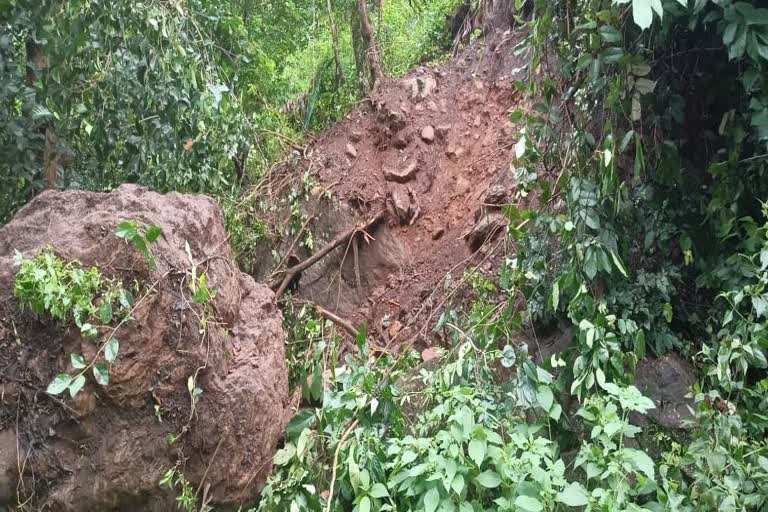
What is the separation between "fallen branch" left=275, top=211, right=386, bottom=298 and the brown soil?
71 mm

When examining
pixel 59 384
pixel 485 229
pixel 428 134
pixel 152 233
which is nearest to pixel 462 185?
pixel 428 134

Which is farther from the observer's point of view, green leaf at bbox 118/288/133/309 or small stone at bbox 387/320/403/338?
small stone at bbox 387/320/403/338

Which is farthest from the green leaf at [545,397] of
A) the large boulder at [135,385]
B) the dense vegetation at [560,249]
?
the large boulder at [135,385]

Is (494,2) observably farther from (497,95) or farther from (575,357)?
(575,357)

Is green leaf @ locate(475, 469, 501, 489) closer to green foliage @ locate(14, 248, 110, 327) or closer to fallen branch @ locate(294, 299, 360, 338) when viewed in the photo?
green foliage @ locate(14, 248, 110, 327)

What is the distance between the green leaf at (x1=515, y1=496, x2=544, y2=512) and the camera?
2.29 metres

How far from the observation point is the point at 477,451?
2443 millimetres

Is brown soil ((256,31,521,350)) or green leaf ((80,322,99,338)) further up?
green leaf ((80,322,99,338))

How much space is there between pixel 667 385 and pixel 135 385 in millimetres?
2502

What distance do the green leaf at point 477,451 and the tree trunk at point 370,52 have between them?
4.80 meters

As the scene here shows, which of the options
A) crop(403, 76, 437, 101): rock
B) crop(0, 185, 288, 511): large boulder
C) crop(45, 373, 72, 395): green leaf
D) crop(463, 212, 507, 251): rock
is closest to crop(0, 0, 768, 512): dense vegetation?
crop(0, 185, 288, 511): large boulder

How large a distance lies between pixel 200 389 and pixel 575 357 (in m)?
1.75

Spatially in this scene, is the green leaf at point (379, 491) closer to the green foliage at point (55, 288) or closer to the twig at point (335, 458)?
the twig at point (335, 458)

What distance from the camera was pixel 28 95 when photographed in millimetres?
3896
